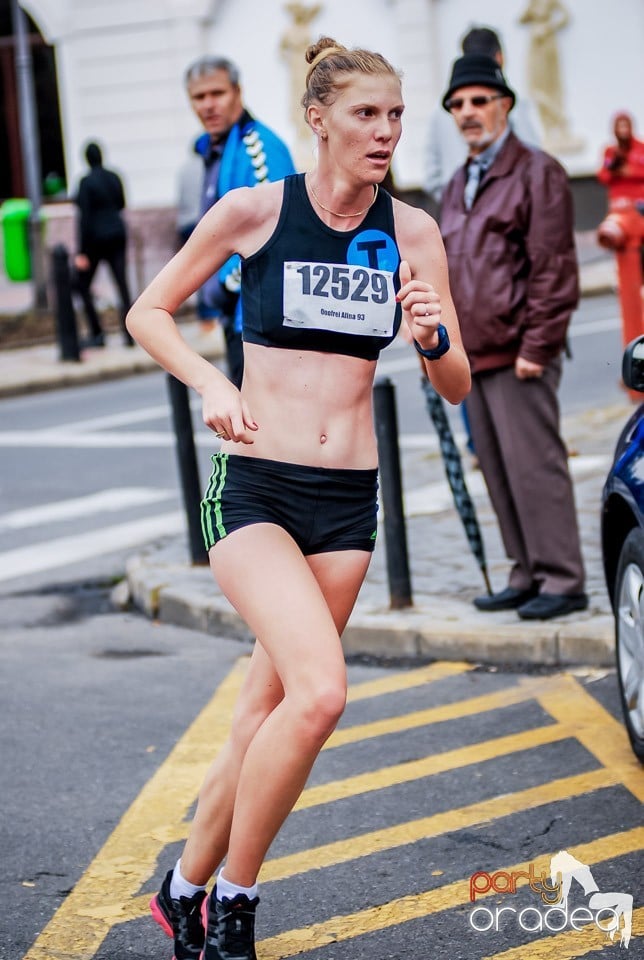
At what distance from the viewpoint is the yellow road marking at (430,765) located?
4.80m

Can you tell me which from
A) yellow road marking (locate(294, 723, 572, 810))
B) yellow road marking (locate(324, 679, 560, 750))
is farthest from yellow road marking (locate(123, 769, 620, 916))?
yellow road marking (locate(324, 679, 560, 750))

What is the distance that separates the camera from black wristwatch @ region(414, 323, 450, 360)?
344cm

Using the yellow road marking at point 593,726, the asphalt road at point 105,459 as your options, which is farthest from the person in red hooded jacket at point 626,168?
the yellow road marking at point 593,726

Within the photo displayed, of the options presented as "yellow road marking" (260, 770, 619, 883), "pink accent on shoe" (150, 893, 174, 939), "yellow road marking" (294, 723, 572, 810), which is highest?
"pink accent on shoe" (150, 893, 174, 939)

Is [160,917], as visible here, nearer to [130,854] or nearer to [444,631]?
[130,854]

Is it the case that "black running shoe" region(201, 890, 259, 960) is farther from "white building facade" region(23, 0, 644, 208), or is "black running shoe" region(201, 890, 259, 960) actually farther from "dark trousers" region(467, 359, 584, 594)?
"white building facade" region(23, 0, 644, 208)

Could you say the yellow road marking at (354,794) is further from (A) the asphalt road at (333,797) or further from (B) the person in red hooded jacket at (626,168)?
(B) the person in red hooded jacket at (626,168)

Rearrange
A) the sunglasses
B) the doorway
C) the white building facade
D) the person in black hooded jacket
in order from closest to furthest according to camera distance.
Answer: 1. the sunglasses
2. the person in black hooded jacket
3. the white building facade
4. the doorway

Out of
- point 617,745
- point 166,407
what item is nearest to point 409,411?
point 166,407

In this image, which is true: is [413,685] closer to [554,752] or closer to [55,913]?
[554,752]

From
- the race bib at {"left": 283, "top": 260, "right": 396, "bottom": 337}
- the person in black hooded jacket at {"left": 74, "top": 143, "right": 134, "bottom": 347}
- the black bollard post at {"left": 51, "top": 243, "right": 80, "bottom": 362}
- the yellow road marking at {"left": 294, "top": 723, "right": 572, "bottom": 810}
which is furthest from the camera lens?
the person in black hooded jacket at {"left": 74, "top": 143, "right": 134, "bottom": 347}

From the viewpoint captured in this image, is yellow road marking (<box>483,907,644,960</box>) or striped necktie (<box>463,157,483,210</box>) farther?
striped necktie (<box>463,157,483,210</box>)

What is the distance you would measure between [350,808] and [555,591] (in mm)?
1999

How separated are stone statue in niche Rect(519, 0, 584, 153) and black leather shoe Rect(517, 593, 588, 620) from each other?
2206cm
